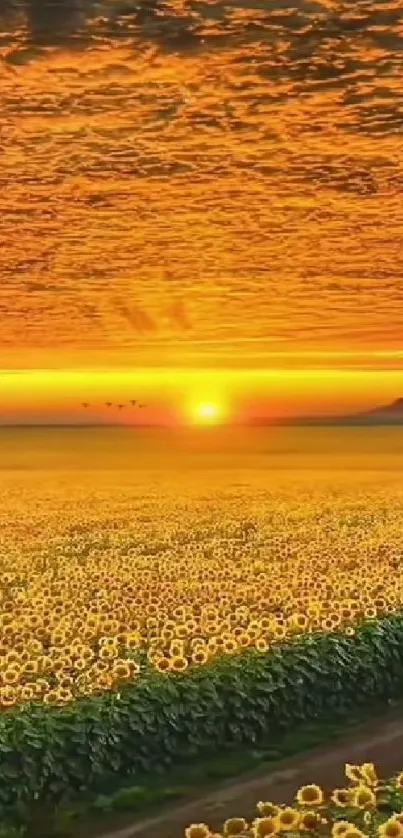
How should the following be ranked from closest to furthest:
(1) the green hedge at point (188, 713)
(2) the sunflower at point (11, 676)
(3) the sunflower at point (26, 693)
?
(1) the green hedge at point (188, 713), (3) the sunflower at point (26, 693), (2) the sunflower at point (11, 676)

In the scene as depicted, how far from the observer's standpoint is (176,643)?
58.3 feet

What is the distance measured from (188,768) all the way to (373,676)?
3932 mm

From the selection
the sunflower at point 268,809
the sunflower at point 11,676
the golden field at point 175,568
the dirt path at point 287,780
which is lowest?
the dirt path at point 287,780

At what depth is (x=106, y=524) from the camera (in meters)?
39.6

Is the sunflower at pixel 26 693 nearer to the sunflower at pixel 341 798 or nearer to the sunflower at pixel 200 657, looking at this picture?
the sunflower at pixel 200 657

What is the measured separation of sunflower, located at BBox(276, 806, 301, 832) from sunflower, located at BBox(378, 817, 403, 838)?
0.70m

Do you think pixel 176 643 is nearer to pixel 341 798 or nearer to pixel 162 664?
pixel 162 664

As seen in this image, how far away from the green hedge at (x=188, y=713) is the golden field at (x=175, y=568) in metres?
0.58

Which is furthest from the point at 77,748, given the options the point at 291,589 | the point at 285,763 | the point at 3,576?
the point at 3,576

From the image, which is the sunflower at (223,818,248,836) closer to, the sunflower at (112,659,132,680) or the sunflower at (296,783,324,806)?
the sunflower at (296,783,324,806)

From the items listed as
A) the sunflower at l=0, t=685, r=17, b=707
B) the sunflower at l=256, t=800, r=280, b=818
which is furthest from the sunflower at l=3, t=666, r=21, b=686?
the sunflower at l=256, t=800, r=280, b=818

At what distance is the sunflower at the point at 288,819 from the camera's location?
29.2 ft

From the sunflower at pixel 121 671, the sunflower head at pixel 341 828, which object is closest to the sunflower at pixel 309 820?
the sunflower head at pixel 341 828

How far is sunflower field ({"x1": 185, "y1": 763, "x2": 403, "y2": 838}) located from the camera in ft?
28.0
